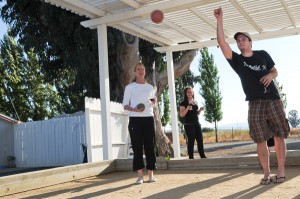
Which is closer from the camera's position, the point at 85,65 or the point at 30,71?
the point at 85,65

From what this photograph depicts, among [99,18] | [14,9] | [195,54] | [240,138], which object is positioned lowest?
[240,138]

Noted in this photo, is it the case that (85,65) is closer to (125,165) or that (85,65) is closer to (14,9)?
(14,9)

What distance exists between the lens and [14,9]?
12.9 meters

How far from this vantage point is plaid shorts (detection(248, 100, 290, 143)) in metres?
3.90

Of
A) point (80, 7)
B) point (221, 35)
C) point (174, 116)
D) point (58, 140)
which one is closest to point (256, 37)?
point (174, 116)

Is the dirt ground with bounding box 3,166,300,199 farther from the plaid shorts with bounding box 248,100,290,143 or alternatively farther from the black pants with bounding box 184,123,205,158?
the black pants with bounding box 184,123,205,158

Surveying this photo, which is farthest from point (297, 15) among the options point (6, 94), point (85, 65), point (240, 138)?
point (240, 138)

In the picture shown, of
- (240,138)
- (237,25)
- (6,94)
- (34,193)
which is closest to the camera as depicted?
(34,193)

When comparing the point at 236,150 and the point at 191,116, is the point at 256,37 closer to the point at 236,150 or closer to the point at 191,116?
the point at 191,116

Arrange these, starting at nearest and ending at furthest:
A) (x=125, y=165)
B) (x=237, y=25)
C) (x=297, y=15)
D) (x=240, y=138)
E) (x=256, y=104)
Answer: (x=256, y=104) → (x=125, y=165) → (x=297, y=15) → (x=237, y=25) → (x=240, y=138)

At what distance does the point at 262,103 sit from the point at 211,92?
2753 cm

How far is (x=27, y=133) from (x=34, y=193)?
39.5 ft

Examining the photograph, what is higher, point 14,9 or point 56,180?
point 14,9

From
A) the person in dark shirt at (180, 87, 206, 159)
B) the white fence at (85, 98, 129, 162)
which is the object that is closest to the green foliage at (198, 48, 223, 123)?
the white fence at (85, 98, 129, 162)
